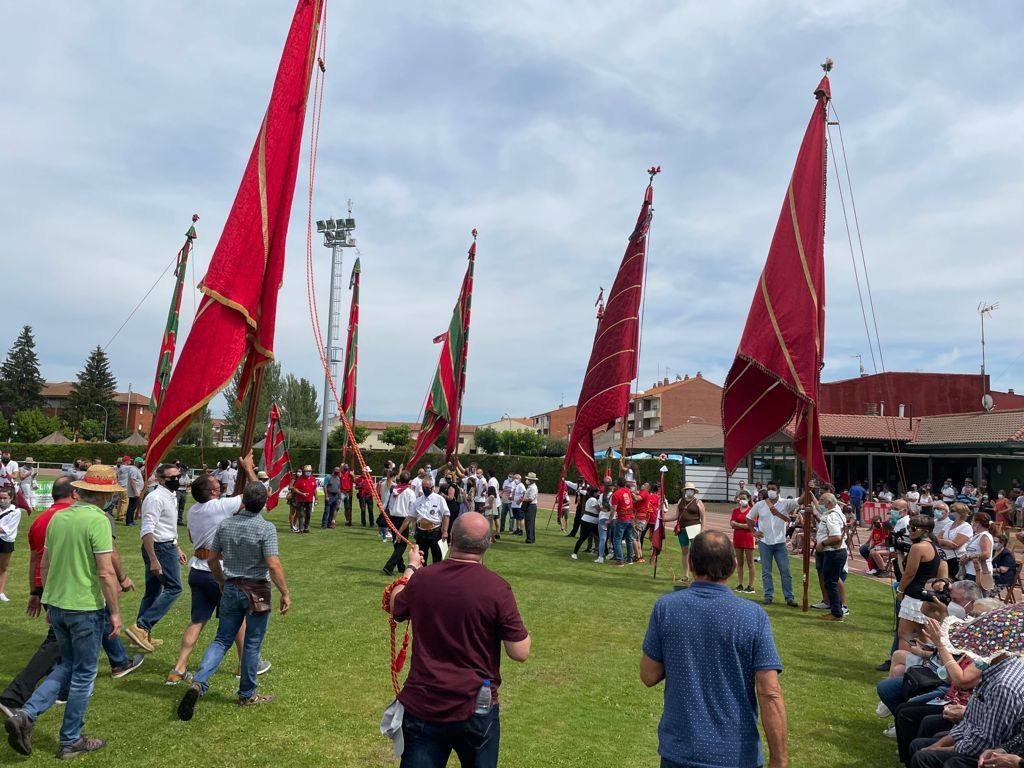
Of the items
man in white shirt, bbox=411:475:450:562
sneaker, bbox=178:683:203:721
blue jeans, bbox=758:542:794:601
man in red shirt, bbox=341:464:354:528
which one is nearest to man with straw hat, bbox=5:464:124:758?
sneaker, bbox=178:683:203:721

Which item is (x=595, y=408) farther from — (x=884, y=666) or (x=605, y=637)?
(x=884, y=666)

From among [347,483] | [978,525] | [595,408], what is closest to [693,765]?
[978,525]

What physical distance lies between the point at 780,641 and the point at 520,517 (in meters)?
10.7

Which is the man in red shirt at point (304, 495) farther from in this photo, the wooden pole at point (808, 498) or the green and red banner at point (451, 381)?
the wooden pole at point (808, 498)

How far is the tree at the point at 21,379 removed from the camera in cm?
7456

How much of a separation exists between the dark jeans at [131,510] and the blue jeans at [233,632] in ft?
47.6

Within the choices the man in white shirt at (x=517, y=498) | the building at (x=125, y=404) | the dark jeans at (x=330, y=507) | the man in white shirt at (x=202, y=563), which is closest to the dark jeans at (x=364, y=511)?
Answer: the dark jeans at (x=330, y=507)

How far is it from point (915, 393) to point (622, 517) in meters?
43.1

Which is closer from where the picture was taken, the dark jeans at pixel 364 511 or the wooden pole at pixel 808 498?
the wooden pole at pixel 808 498

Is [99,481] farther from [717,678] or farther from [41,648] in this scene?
[717,678]

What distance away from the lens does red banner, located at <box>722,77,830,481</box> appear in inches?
398

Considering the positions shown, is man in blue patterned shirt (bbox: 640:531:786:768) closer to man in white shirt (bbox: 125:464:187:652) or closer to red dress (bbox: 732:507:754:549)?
man in white shirt (bbox: 125:464:187:652)

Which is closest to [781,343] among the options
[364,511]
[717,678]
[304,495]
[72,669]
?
[717,678]

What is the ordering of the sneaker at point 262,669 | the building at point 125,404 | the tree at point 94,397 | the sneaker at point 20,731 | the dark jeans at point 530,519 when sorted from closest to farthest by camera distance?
the sneaker at point 20,731 → the sneaker at point 262,669 → the dark jeans at point 530,519 → the tree at point 94,397 → the building at point 125,404
